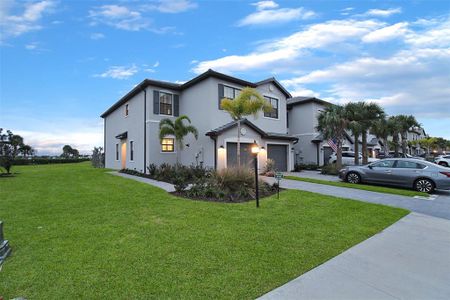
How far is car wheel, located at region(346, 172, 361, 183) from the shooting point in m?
13.6

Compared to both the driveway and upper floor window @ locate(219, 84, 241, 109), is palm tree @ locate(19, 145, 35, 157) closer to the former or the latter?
upper floor window @ locate(219, 84, 241, 109)

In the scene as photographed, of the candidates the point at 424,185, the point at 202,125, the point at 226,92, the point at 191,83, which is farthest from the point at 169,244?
the point at 191,83

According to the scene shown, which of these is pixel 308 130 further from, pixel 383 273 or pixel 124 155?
pixel 383 273

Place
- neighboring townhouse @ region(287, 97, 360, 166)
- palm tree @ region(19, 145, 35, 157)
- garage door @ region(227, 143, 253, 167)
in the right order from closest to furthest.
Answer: garage door @ region(227, 143, 253, 167)
neighboring townhouse @ region(287, 97, 360, 166)
palm tree @ region(19, 145, 35, 157)

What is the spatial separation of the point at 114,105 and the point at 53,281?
23019mm

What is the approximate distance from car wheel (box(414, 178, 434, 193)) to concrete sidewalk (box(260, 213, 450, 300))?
288 inches

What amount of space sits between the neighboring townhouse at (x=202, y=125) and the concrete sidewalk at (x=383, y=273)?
11.8 metres

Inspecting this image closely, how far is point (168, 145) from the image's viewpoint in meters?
18.4

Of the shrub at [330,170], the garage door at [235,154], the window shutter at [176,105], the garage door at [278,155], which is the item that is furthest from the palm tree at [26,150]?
the shrub at [330,170]

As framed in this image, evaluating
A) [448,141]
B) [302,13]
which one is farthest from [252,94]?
[448,141]

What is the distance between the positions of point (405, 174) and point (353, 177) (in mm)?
2445

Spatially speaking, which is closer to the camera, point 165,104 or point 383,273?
point 383,273

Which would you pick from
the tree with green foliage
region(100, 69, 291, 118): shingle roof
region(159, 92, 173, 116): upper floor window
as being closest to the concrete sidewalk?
region(100, 69, 291, 118): shingle roof

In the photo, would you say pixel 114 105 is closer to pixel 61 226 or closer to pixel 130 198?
pixel 130 198
